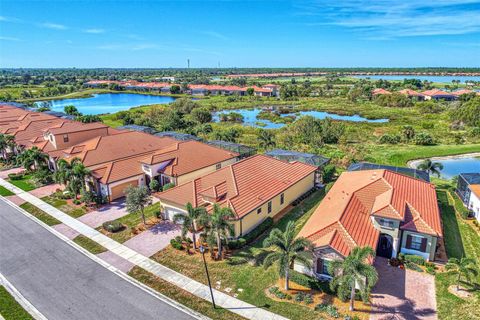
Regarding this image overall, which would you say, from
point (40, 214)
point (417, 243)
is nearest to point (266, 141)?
point (417, 243)

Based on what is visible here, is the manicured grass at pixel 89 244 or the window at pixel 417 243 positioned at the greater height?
the window at pixel 417 243

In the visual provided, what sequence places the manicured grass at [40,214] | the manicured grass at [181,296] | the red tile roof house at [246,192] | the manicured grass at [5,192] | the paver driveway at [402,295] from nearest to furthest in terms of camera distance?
the paver driveway at [402,295] < the manicured grass at [181,296] < the red tile roof house at [246,192] < the manicured grass at [40,214] < the manicured grass at [5,192]

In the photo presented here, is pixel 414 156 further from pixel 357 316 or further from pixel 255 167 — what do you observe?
pixel 357 316

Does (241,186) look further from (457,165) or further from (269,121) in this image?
(269,121)

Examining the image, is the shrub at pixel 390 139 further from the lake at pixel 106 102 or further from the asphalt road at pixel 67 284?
the lake at pixel 106 102

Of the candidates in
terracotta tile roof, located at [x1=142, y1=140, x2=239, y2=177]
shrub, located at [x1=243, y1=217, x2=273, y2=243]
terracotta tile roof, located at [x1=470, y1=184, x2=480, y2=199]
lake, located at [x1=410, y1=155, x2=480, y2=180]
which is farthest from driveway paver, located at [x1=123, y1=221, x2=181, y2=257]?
lake, located at [x1=410, y1=155, x2=480, y2=180]

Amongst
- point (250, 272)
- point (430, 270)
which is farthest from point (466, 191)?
point (250, 272)

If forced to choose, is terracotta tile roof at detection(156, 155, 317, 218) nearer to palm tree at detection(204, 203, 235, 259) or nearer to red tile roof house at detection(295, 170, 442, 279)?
palm tree at detection(204, 203, 235, 259)

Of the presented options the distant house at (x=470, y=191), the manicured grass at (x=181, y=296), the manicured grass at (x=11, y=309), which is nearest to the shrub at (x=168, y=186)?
the manicured grass at (x=181, y=296)
